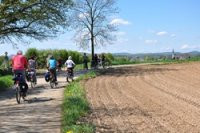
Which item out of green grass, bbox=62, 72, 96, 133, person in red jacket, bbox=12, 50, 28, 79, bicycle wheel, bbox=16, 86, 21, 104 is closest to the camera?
green grass, bbox=62, 72, 96, 133

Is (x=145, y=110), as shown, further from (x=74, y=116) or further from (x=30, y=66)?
(x=30, y=66)

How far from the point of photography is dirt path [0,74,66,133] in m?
13.1

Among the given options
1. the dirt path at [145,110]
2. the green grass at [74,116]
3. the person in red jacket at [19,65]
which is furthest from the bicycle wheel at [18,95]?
the dirt path at [145,110]

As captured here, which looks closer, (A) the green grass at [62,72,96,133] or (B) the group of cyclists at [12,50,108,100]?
(A) the green grass at [62,72,96,133]

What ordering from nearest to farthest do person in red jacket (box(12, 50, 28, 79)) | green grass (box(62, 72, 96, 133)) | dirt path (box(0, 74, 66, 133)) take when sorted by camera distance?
1. green grass (box(62, 72, 96, 133))
2. dirt path (box(0, 74, 66, 133))
3. person in red jacket (box(12, 50, 28, 79))

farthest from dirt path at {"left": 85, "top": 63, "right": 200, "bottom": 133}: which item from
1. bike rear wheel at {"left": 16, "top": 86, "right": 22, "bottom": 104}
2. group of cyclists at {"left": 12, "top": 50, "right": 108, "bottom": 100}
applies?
group of cyclists at {"left": 12, "top": 50, "right": 108, "bottom": 100}

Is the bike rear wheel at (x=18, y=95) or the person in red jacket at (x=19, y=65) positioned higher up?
the person in red jacket at (x=19, y=65)

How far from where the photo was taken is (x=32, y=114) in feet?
52.0

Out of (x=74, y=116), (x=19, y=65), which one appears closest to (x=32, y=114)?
(x=74, y=116)

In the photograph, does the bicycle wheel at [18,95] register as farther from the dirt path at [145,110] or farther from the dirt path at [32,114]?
the dirt path at [145,110]

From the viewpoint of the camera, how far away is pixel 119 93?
24.0m

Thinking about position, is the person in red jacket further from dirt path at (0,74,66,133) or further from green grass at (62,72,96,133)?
green grass at (62,72,96,133)

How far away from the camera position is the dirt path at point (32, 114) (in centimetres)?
1312

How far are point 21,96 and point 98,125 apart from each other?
275 inches
